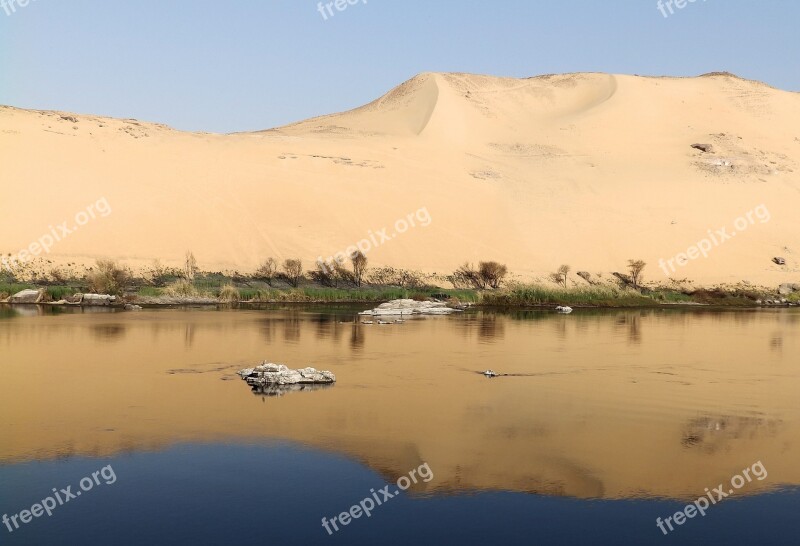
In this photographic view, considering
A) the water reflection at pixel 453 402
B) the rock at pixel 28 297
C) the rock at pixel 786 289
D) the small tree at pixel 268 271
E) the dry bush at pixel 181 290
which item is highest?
the small tree at pixel 268 271

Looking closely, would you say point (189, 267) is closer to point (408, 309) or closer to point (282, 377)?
point (408, 309)

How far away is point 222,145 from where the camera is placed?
5584 cm

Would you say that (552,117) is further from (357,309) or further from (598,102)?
(357,309)

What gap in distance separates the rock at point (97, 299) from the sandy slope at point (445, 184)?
257 inches

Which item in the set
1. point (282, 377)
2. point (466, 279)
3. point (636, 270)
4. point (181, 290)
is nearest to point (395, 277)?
point (466, 279)

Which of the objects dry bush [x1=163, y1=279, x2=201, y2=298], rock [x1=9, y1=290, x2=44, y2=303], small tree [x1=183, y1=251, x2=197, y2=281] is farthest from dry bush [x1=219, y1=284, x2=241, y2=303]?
rock [x1=9, y1=290, x2=44, y2=303]

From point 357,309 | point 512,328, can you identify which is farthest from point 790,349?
point 357,309

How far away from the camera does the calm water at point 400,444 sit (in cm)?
719

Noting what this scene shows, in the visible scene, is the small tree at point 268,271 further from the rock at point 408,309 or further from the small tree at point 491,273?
the small tree at point 491,273

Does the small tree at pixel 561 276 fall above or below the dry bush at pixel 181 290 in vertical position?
above

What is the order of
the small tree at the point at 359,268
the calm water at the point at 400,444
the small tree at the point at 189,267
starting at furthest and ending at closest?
the small tree at the point at 359,268 < the small tree at the point at 189,267 < the calm water at the point at 400,444

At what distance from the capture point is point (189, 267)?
38.4m

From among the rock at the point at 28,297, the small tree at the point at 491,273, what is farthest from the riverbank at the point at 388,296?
the small tree at the point at 491,273

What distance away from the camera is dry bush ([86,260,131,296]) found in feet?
108
